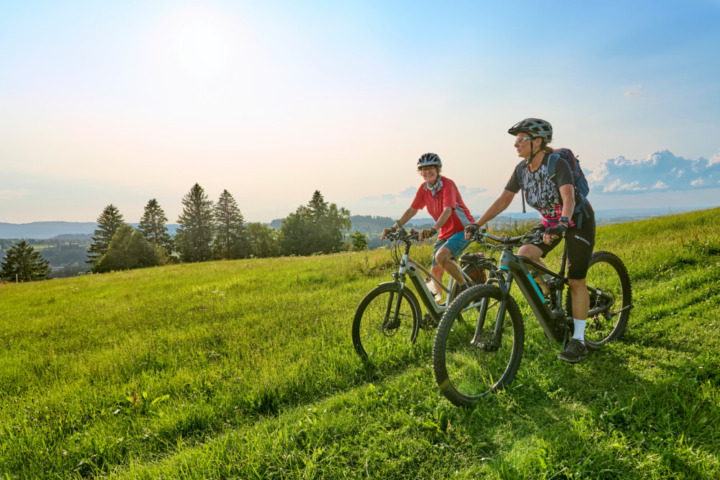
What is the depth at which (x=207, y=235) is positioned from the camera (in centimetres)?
7131

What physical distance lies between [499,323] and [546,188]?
68.1 inches

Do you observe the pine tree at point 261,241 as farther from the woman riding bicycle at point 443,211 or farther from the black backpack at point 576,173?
the black backpack at point 576,173

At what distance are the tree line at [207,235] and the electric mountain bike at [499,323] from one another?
61273mm

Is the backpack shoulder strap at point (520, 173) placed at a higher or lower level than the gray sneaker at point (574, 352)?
higher

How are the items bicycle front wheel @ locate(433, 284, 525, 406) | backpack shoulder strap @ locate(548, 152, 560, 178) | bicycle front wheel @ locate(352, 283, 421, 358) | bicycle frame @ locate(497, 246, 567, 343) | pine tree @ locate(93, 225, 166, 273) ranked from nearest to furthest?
bicycle front wheel @ locate(433, 284, 525, 406) → bicycle frame @ locate(497, 246, 567, 343) → backpack shoulder strap @ locate(548, 152, 560, 178) → bicycle front wheel @ locate(352, 283, 421, 358) → pine tree @ locate(93, 225, 166, 273)

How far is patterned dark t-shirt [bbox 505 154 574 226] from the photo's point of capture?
164 inches

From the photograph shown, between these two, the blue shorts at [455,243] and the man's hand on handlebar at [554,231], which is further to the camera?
the blue shorts at [455,243]

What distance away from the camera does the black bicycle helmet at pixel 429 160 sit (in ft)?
18.9

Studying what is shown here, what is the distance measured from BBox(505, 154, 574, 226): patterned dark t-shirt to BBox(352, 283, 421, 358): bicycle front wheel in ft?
6.64

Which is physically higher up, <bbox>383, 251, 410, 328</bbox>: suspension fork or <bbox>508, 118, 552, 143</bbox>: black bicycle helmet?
<bbox>508, 118, 552, 143</bbox>: black bicycle helmet

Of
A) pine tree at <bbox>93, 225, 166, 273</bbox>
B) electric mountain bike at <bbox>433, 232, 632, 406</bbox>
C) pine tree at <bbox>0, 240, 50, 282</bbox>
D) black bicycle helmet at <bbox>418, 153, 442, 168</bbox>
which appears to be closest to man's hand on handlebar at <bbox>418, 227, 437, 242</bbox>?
electric mountain bike at <bbox>433, 232, 632, 406</bbox>

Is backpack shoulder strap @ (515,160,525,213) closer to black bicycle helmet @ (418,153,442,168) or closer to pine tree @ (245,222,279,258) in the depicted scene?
black bicycle helmet @ (418,153,442,168)

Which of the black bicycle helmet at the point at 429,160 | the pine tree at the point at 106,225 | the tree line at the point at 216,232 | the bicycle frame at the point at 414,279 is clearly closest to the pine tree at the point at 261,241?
the tree line at the point at 216,232

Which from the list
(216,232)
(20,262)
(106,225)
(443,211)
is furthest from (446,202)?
(20,262)
